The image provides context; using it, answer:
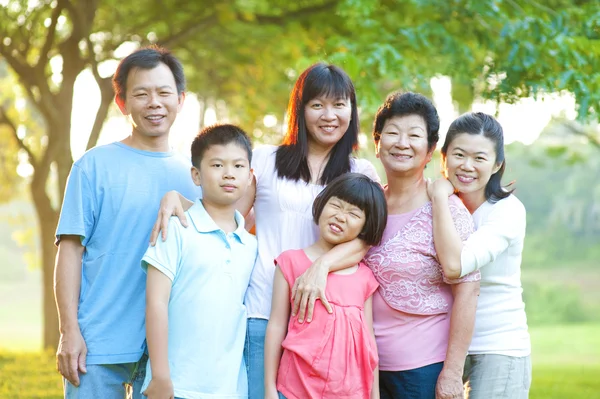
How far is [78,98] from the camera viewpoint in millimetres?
11625

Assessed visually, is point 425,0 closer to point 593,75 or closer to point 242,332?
point 593,75

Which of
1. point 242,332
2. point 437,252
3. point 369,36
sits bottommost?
point 242,332

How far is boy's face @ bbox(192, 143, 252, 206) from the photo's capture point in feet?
10.4

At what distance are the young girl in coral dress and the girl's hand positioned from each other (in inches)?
8.9

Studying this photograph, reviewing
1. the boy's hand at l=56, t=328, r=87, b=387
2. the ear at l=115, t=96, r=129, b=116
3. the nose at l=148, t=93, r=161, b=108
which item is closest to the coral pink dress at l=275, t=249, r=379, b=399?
the boy's hand at l=56, t=328, r=87, b=387

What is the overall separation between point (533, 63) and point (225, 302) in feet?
13.3

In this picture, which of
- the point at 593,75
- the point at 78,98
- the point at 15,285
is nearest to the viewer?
the point at 593,75

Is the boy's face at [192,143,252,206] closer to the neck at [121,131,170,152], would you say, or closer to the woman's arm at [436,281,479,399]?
the neck at [121,131,170,152]

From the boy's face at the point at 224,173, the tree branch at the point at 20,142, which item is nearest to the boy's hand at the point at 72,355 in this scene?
the boy's face at the point at 224,173

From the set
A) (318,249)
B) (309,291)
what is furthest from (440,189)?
(309,291)

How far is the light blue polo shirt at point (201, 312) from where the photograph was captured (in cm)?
305

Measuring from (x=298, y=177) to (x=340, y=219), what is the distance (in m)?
0.33

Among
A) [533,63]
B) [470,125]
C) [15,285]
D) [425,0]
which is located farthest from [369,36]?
[15,285]

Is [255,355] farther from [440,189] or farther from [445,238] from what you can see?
[440,189]
